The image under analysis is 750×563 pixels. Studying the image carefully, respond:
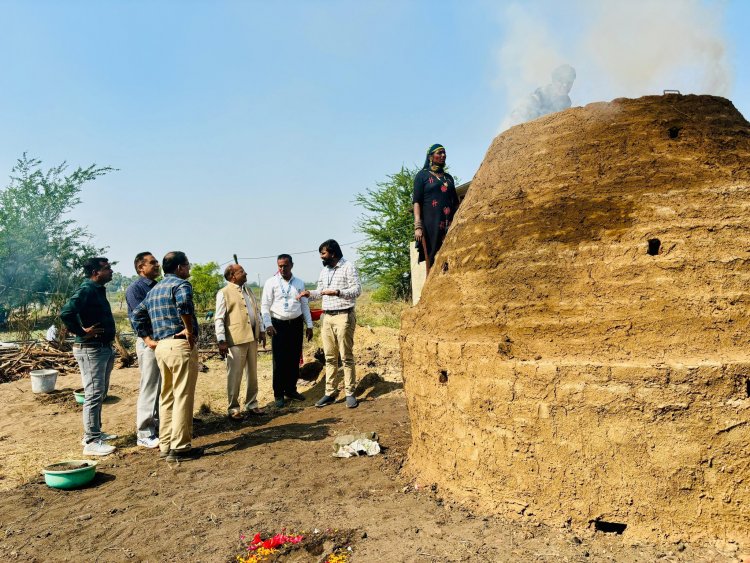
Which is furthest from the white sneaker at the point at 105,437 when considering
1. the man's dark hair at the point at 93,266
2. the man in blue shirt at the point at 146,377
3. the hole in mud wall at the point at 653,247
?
the hole in mud wall at the point at 653,247

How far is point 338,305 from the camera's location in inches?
277

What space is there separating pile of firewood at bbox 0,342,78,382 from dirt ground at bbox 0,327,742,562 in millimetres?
5584

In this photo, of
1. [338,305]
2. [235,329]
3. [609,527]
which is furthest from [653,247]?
[235,329]

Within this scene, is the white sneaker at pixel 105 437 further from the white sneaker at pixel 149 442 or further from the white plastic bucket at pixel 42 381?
the white plastic bucket at pixel 42 381

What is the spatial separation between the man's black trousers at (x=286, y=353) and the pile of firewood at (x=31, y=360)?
278 inches

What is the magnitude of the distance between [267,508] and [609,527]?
7.80ft

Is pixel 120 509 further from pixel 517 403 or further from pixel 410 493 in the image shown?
pixel 517 403

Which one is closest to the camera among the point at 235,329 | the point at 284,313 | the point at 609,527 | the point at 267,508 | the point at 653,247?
the point at 609,527

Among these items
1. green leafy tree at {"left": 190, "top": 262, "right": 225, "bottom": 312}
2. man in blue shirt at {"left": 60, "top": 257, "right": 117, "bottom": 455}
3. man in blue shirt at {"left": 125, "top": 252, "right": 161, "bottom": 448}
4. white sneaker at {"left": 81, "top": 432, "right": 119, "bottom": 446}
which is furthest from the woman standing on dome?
green leafy tree at {"left": 190, "top": 262, "right": 225, "bottom": 312}

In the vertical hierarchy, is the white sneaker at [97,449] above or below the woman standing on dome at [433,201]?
below

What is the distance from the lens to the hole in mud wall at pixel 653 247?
3348mm

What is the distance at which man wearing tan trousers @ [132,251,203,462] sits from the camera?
17.0 ft

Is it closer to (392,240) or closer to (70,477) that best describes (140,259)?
(70,477)

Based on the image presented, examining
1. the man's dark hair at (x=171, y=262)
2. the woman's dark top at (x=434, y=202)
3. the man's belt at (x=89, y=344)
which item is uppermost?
the woman's dark top at (x=434, y=202)
